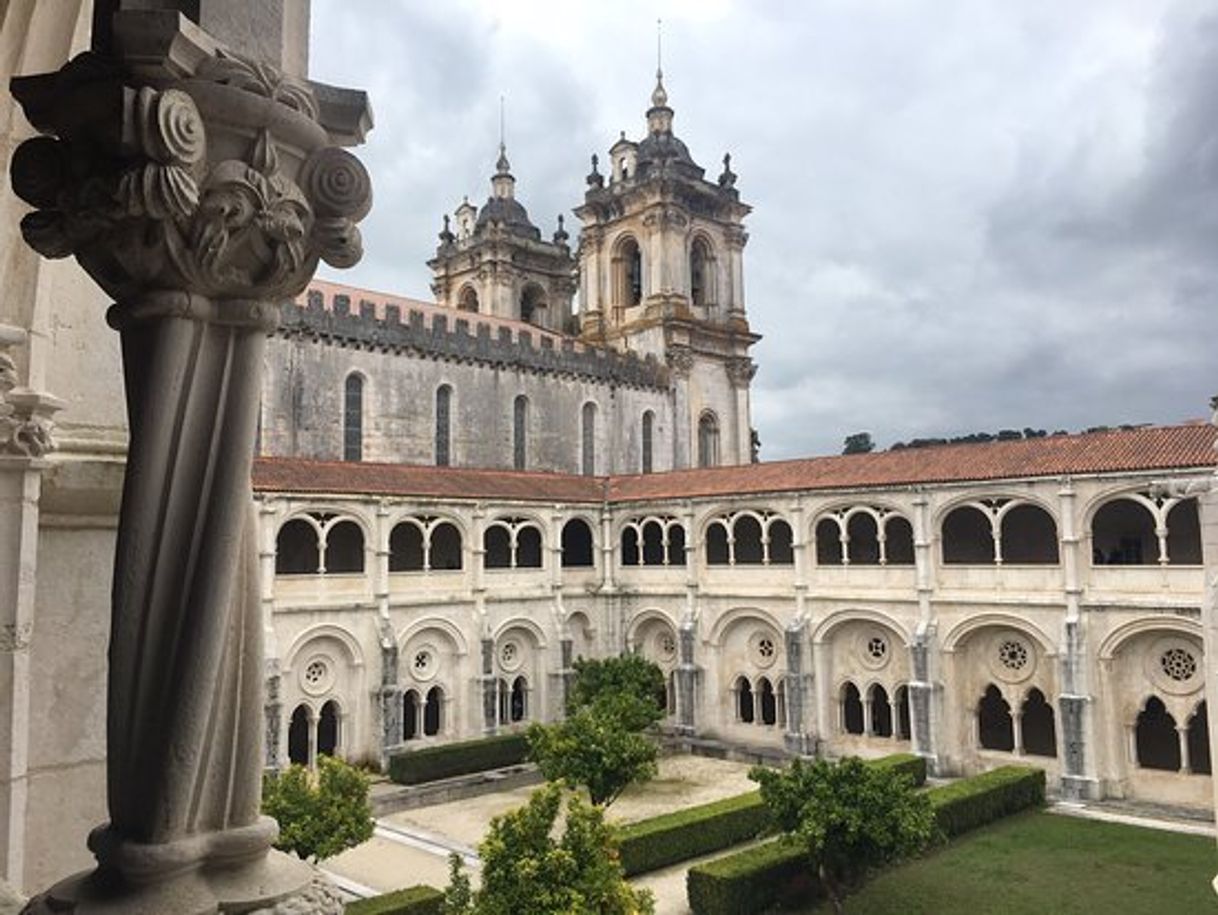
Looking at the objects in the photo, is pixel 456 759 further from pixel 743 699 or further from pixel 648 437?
pixel 648 437

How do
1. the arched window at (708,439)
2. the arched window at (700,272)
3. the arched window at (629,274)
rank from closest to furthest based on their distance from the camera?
the arched window at (708,439) < the arched window at (629,274) < the arched window at (700,272)

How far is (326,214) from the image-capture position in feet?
9.14

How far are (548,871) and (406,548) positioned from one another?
2098cm

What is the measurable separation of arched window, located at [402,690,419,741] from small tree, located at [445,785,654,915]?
681 inches

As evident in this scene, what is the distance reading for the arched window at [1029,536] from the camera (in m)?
28.9

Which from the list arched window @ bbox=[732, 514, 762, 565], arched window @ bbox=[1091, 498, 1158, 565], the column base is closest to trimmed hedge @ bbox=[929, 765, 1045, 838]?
arched window @ bbox=[1091, 498, 1158, 565]

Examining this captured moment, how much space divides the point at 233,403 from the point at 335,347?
31.3 m

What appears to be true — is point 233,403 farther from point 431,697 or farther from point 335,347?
point 335,347

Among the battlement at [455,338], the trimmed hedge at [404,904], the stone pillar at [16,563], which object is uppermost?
the battlement at [455,338]

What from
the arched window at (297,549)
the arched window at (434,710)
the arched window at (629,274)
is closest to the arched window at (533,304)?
the arched window at (629,274)

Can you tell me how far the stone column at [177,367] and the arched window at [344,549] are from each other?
1113 inches

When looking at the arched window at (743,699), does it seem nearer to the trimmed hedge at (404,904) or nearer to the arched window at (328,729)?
the arched window at (328,729)

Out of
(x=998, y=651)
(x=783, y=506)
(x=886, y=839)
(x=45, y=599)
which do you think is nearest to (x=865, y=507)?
(x=783, y=506)

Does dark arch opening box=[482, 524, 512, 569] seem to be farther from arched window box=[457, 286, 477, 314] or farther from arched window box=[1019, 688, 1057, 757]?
arched window box=[457, 286, 477, 314]
